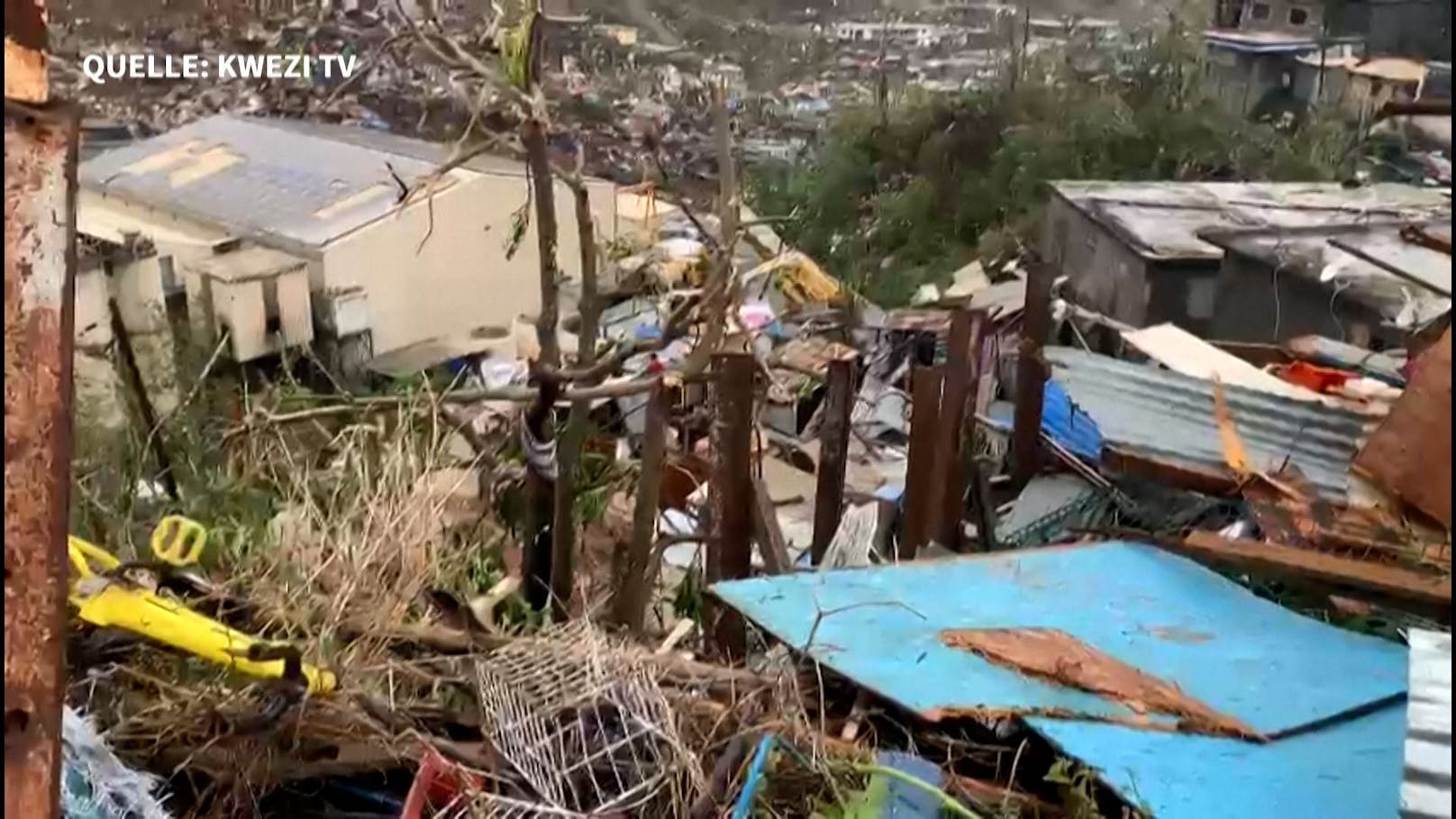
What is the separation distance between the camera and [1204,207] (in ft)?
20.8

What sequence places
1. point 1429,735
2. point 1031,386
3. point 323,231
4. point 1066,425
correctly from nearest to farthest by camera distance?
point 1429,735 → point 1031,386 → point 1066,425 → point 323,231

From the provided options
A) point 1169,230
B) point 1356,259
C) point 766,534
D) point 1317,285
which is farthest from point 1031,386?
point 1169,230

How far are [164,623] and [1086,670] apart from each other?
1.10 metres

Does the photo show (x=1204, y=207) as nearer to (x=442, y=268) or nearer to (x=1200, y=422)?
(x=442, y=268)

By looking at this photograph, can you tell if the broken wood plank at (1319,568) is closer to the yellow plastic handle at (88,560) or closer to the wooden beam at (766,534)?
the wooden beam at (766,534)

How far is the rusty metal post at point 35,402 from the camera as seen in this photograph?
2.35ft

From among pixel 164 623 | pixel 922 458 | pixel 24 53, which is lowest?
pixel 922 458

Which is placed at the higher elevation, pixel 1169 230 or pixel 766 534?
pixel 766 534

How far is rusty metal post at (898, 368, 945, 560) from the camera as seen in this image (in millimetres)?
2555

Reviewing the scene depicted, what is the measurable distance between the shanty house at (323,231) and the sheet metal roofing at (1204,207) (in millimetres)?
2378

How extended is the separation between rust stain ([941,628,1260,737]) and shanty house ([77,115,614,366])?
391 cm

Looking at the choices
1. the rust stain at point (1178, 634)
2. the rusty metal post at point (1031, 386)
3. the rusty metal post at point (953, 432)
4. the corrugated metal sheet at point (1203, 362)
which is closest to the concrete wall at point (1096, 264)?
the corrugated metal sheet at point (1203, 362)

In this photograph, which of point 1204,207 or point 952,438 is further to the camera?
point 1204,207

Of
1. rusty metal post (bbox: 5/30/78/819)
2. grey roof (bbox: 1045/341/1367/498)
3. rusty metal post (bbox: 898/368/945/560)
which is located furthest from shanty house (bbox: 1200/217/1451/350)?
rusty metal post (bbox: 5/30/78/819)
